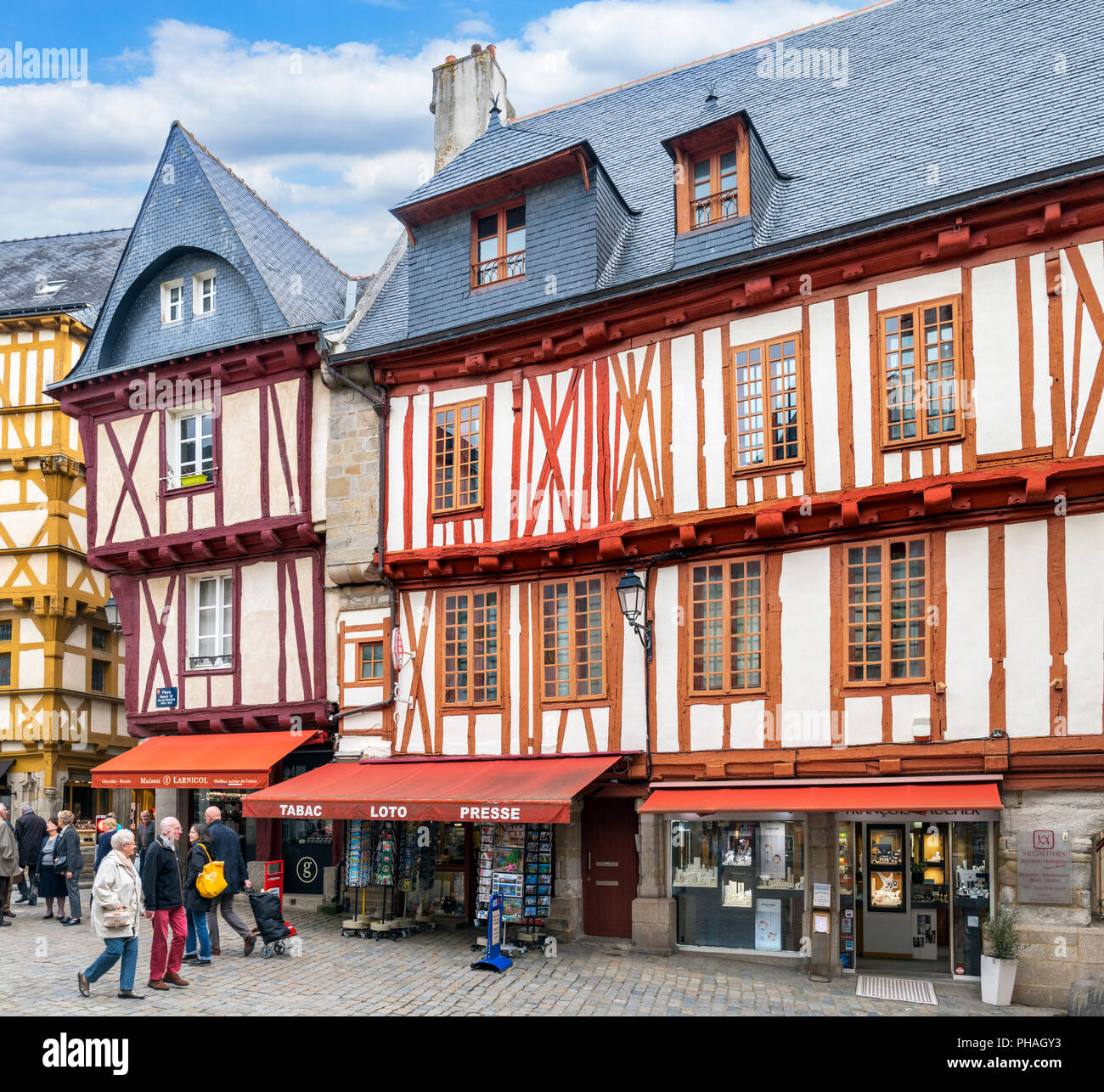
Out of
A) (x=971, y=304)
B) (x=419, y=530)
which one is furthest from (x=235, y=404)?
(x=971, y=304)

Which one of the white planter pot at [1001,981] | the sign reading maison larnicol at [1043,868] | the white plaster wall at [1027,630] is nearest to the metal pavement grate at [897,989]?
the white planter pot at [1001,981]

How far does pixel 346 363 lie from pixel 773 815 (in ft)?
26.3

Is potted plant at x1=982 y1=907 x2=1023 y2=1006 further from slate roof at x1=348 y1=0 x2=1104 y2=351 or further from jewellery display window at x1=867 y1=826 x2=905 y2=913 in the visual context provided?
slate roof at x1=348 y1=0 x2=1104 y2=351

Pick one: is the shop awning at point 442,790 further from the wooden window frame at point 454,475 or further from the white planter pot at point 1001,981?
the white planter pot at point 1001,981

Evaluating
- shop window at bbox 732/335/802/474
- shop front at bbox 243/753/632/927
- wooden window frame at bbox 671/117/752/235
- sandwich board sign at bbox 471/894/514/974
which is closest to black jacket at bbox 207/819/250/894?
shop front at bbox 243/753/632/927

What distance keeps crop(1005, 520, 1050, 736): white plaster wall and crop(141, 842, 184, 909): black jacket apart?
25.0 ft

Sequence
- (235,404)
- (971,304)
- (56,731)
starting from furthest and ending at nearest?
(56,731)
(235,404)
(971,304)

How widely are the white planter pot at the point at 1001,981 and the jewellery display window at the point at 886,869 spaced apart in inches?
56.3

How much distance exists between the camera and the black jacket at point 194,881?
11.2m

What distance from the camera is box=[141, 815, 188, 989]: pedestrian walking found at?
32.5ft

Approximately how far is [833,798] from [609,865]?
A: 3.28 meters

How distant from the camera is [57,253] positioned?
27.4 metres

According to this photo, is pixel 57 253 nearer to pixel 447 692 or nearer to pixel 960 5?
pixel 447 692

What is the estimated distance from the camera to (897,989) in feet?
37.1
